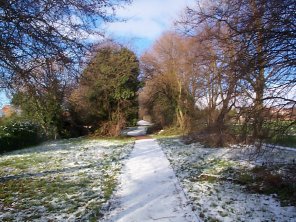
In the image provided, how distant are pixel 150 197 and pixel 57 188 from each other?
246 centimetres

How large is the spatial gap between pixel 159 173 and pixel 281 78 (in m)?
4.51

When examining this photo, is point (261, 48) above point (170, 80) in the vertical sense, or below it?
below

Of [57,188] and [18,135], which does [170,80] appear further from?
[57,188]

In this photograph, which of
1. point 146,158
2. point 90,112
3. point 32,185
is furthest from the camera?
point 90,112

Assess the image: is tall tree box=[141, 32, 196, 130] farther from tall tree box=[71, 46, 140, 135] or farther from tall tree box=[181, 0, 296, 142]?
tall tree box=[181, 0, 296, 142]

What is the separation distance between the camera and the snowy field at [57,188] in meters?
6.20

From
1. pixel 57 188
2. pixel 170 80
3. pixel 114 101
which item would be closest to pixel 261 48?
pixel 57 188

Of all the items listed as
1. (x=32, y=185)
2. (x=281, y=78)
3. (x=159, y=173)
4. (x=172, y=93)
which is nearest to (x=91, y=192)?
(x=32, y=185)

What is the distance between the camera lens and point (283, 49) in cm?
609

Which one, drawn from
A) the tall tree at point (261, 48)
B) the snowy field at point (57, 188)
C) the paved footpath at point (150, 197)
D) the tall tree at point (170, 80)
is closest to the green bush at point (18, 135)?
the snowy field at point (57, 188)

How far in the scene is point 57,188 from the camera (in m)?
8.06

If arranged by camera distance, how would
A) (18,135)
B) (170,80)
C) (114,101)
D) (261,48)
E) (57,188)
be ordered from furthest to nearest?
(170,80)
(114,101)
(18,135)
(57,188)
(261,48)

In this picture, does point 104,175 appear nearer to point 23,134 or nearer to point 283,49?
point 283,49

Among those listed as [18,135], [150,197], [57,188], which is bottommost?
[150,197]
